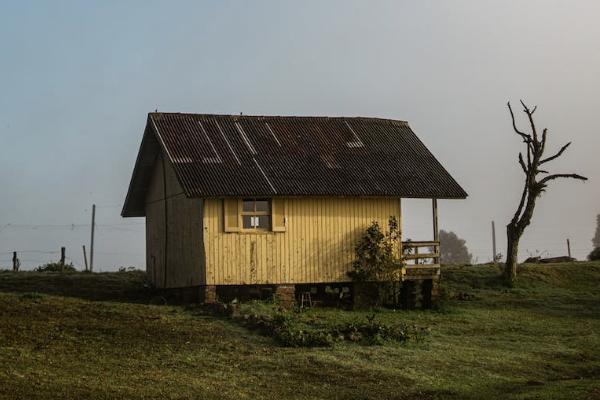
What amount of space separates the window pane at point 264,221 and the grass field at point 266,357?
11.8 feet

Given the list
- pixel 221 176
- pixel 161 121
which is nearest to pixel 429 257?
pixel 221 176

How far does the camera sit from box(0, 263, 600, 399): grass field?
20.6 m

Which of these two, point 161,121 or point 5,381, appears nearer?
point 5,381

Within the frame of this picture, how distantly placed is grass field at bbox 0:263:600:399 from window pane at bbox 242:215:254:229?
3868 mm

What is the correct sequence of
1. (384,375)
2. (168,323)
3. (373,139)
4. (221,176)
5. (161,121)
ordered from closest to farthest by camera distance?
(384,375)
(168,323)
(221,176)
(161,121)
(373,139)

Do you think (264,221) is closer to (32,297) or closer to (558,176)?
(32,297)

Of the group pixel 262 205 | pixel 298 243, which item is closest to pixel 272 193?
pixel 262 205

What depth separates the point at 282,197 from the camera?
34.7m

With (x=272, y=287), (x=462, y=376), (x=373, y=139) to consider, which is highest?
(x=373, y=139)

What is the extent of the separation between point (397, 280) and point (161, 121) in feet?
34.2

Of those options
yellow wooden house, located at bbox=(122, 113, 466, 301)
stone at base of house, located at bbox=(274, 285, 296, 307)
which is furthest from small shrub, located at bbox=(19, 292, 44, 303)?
stone at base of house, located at bbox=(274, 285, 296, 307)

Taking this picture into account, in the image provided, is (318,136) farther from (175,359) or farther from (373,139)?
(175,359)

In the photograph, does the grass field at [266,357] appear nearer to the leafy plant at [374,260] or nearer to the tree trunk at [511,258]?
the leafy plant at [374,260]

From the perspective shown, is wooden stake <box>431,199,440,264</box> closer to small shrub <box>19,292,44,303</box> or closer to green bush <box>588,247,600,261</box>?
small shrub <box>19,292,44,303</box>
